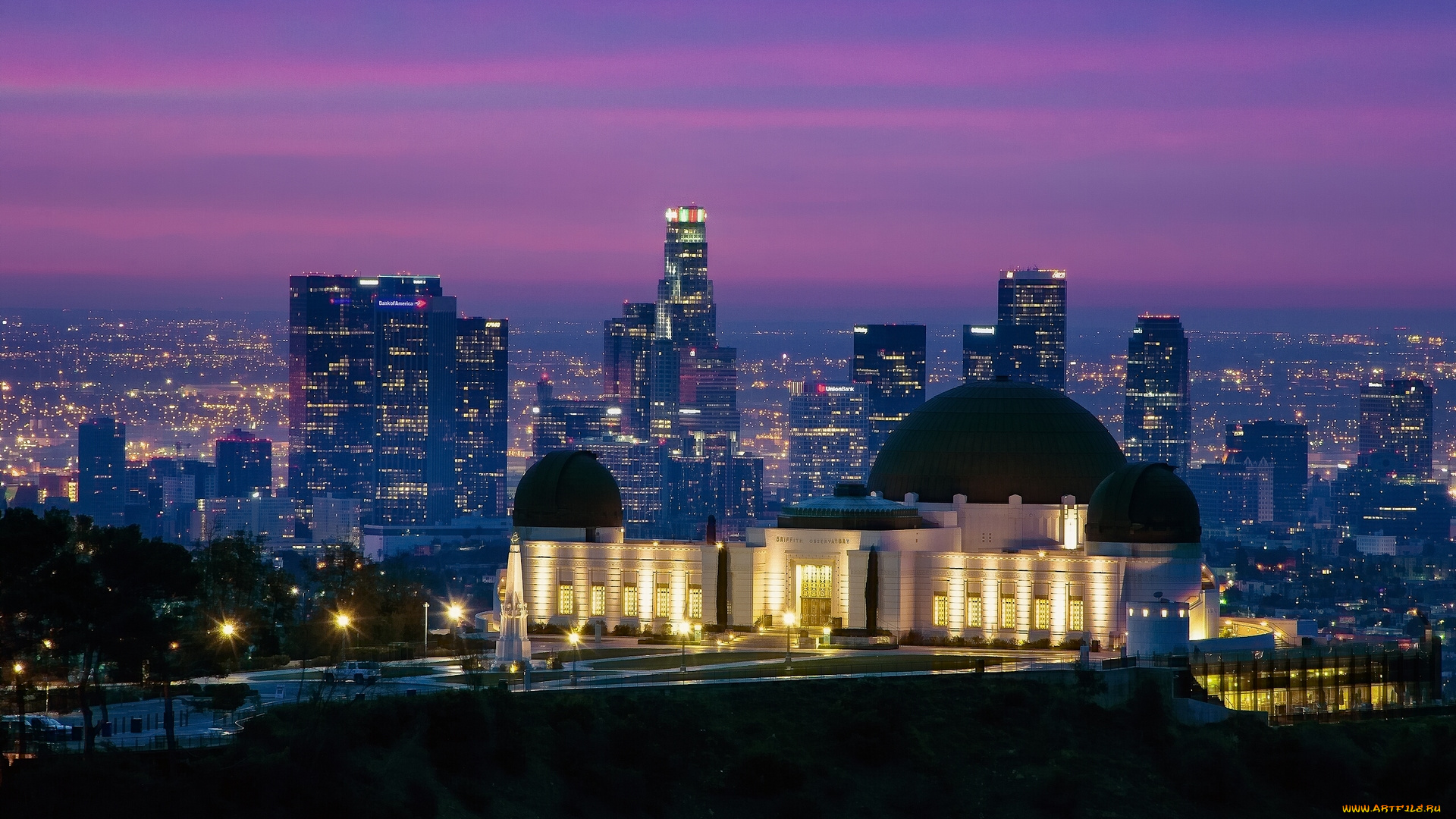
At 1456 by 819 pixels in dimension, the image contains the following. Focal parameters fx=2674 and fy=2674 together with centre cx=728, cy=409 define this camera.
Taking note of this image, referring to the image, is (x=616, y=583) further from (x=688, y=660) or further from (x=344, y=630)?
(x=688, y=660)

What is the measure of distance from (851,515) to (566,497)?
1537 centimetres

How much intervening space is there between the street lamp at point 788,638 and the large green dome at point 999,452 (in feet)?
38.4

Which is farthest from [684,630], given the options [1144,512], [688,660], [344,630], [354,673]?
[354,673]

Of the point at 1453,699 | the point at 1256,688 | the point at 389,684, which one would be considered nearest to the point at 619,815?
the point at 389,684

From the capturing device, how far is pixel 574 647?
117 m

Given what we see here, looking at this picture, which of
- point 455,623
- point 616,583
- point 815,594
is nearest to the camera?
point 455,623

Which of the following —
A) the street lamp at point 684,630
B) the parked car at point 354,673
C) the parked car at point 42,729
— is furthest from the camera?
the street lamp at point 684,630

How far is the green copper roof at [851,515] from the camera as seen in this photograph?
416 ft

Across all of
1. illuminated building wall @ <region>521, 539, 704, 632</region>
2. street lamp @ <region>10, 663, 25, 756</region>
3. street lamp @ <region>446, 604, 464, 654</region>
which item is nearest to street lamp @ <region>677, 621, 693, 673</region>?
illuminated building wall @ <region>521, 539, 704, 632</region>

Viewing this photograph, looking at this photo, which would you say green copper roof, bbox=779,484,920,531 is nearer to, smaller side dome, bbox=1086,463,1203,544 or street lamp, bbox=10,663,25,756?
smaller side dome, bbox=1086,463,1203,544

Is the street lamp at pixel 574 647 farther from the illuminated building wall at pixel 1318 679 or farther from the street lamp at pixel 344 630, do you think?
the illuminated building wall at pixel 1318 679

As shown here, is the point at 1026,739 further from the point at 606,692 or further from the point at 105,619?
the point at 105,619

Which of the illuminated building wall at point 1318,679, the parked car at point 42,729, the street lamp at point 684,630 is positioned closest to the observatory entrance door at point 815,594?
the street lamp at point 684,630

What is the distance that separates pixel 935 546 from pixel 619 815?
43.9 meters
